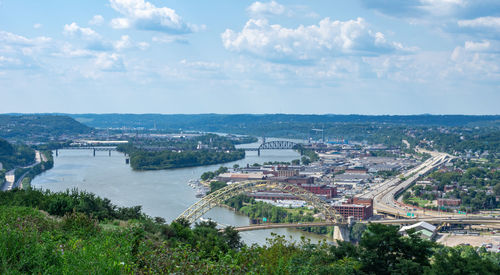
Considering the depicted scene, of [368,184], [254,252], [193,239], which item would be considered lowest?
[368,184]

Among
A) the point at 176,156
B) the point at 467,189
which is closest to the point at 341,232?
the point at 467,189

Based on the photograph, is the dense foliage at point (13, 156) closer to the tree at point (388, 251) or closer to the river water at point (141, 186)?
the river water at point (141, 186)

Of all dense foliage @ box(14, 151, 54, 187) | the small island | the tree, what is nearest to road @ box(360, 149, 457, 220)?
the small island

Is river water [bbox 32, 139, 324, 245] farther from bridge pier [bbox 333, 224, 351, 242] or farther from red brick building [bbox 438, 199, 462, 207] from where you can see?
red brick building [bbox 438, 199, 462, 207]

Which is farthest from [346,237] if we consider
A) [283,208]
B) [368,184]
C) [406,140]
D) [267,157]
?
[406,140]

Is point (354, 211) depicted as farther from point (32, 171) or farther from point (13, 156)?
point (13, 156)

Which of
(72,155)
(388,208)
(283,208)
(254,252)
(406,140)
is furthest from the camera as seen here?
(406,140)

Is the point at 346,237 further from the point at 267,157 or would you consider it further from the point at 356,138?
the point at 356,138

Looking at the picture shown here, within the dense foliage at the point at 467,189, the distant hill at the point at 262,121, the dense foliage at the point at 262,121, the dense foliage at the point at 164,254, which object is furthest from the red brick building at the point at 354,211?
the distant hill at the point at 262,121
